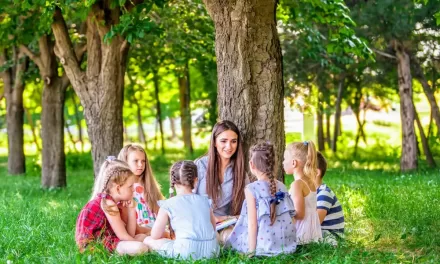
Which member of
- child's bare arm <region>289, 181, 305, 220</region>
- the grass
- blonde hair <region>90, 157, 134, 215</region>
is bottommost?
the grass

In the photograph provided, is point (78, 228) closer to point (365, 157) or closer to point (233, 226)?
point (233, 226)

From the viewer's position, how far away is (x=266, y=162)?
757cm

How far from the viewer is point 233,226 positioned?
318 inches

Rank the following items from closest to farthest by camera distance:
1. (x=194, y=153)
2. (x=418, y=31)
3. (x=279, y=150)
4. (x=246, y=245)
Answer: (x=246, y=245) < (x=279, y=150) < (x=418, y=31) < (x=194, y=153)

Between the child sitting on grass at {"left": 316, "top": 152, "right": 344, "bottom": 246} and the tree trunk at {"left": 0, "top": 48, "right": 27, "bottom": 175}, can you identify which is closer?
the child sitting on grass at {"left": 316, "top": 152, "right": 344, "bottom": 246}

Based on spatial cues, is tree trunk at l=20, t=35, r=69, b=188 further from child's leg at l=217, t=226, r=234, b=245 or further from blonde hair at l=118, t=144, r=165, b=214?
child's leg at l=217, t=226, r=234, b=245

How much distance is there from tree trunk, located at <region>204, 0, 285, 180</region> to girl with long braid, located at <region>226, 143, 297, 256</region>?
58.9 inches

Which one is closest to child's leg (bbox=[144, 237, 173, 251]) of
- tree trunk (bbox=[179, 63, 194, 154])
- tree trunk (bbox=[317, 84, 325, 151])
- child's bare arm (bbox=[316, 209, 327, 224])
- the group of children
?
the group of children

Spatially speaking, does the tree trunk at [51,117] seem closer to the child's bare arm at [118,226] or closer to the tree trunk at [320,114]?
the tree trunk at [320,114]

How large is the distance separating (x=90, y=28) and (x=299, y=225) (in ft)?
23.1

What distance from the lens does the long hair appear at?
8484 millimetres

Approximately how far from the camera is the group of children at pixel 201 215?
292 inches

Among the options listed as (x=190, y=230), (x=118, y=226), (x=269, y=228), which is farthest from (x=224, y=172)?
(x=118, y=226)

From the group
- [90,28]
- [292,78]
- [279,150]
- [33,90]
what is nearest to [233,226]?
[279,150]
